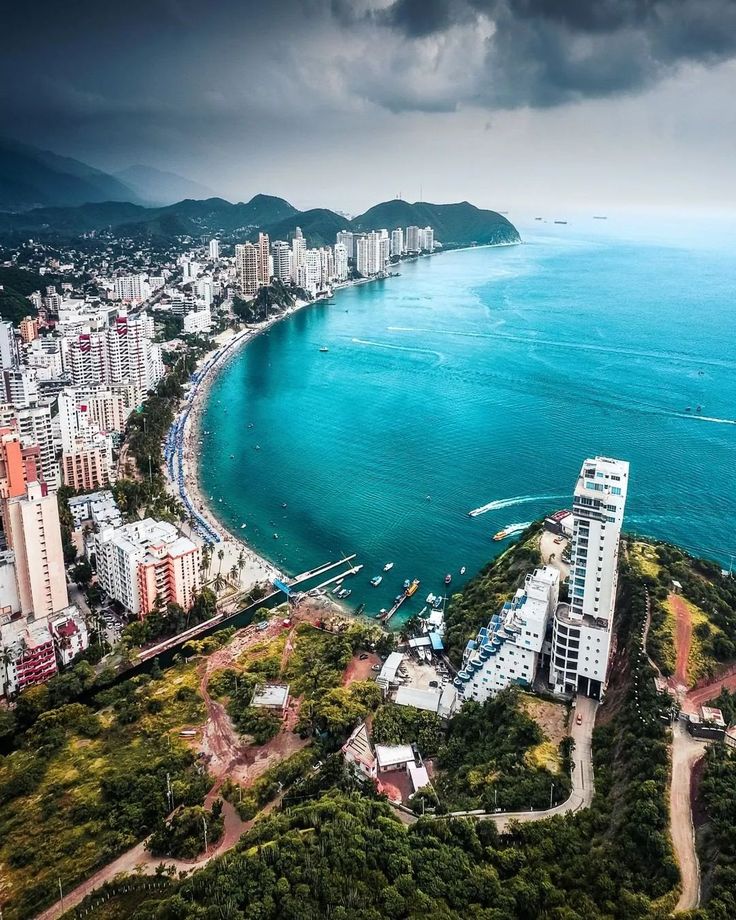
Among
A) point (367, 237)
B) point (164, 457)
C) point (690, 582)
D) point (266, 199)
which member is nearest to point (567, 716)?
point (690, 582)

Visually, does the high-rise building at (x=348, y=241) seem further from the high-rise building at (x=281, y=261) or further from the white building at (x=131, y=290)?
the white building at (x=131, y=290)

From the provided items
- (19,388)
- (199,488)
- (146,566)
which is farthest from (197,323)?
(146,566)

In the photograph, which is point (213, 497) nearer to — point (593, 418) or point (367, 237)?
point (593, 418)

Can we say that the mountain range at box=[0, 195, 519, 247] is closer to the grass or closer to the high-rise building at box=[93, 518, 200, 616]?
the high-rise building at box=[93, 518, 200, 616]

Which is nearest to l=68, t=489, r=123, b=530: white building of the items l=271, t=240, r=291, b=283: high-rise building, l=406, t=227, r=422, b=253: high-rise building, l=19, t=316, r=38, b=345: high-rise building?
l=19, t=316, r=38, b=345: high-rise building

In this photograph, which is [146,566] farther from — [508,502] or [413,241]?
[413,241]

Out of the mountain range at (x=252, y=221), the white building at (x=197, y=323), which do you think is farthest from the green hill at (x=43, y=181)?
the white building at (x=197, y=323)

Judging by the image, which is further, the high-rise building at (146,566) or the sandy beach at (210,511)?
the sandy beach at (210,511)
